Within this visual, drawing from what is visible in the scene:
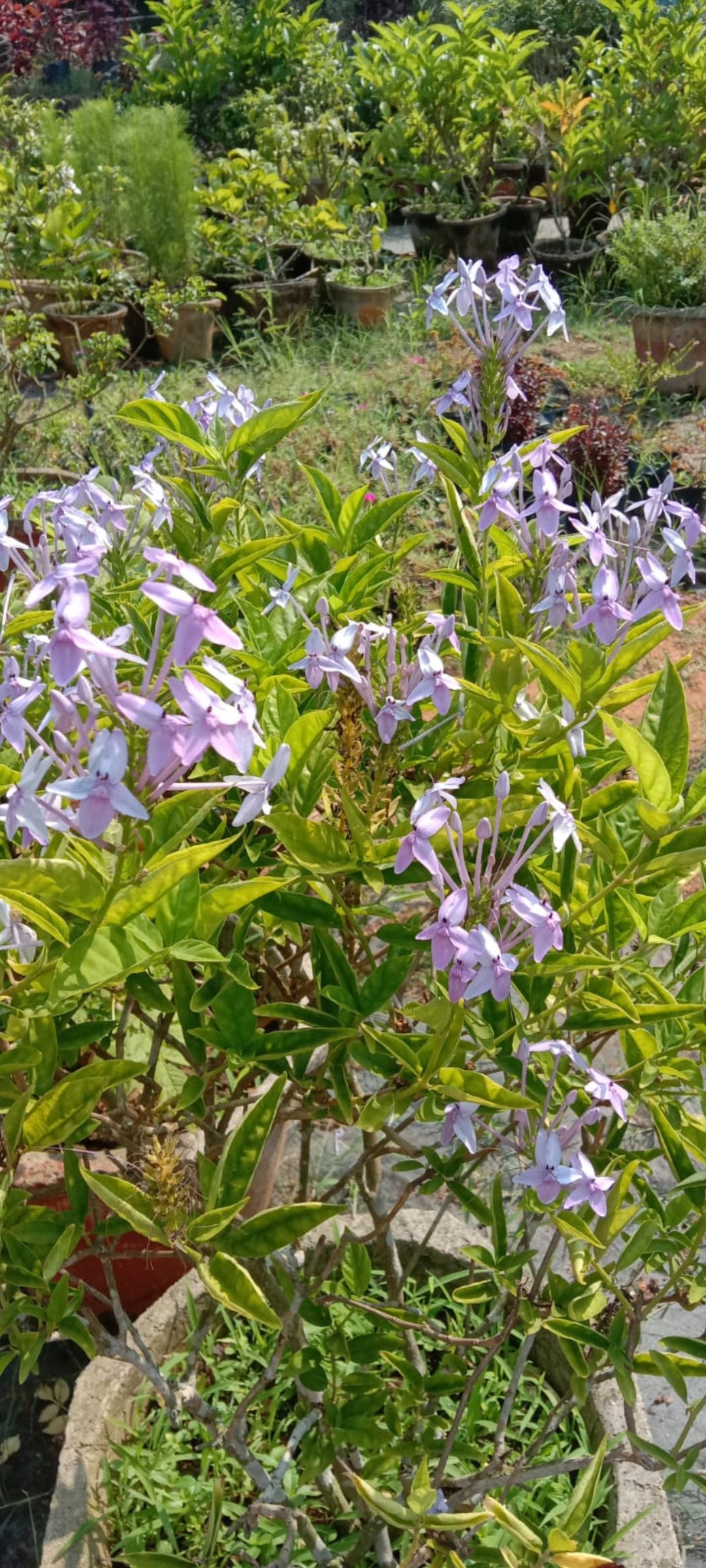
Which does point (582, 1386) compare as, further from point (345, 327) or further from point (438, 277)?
point (438, 277)

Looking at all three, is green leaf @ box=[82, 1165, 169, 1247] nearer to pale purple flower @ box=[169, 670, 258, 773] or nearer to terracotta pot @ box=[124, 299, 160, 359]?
pale purple flower @ box=[169, 670, 258, 773]

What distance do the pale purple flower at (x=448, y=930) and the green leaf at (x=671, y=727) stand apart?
265 mm

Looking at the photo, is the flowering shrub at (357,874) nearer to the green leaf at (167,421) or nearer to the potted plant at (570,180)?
the green leaf at (167,421)

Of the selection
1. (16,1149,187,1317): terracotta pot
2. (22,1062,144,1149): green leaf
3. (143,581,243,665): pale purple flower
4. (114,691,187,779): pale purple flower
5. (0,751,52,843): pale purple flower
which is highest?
(143,581,243,665): pale purple flower

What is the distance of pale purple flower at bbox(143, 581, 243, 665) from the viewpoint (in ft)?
2.24

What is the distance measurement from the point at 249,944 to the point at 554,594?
0.48 meters

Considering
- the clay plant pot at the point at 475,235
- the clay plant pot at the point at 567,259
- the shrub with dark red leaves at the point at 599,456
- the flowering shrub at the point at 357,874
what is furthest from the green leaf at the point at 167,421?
the clay plant pot at the point at 475,235

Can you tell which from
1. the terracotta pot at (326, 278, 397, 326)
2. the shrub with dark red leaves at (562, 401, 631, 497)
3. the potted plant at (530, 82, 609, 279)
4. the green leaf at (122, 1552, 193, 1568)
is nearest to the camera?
the green leaf at (122, 1552, 193, 1568)

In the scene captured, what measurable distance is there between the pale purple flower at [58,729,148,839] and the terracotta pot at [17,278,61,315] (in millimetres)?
5853

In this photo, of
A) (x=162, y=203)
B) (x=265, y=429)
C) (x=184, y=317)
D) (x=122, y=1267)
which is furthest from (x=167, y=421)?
(x=162, y=203)

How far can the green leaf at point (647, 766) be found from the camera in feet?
2.83

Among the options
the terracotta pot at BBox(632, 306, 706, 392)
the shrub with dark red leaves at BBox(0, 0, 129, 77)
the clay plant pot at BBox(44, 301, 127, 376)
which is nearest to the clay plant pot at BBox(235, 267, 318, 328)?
the clay plant pot at BBox(44, 301, 127, 376)

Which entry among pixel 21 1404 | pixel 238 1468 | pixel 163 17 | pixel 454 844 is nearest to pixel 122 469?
pixel 21 1404

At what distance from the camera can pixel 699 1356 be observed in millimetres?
1043
